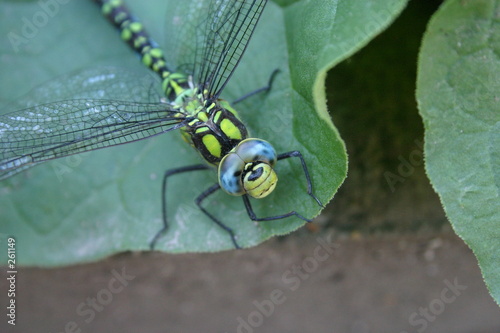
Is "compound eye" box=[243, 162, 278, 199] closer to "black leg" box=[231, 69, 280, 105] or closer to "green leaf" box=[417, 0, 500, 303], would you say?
"black leg" box=[231, 69, 280, 105]

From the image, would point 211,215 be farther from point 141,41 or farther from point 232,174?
point 141,41

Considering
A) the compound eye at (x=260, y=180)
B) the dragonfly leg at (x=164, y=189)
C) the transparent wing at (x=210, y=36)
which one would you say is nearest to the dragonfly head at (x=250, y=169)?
the compound eye at (x=260, y=180)

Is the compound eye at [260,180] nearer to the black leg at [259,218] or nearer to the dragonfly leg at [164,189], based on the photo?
the black leg at [259,218]

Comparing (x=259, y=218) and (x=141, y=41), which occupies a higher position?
(x=141, y=41)

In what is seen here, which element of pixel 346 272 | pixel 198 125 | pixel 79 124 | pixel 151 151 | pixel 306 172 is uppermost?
pixel 79 124

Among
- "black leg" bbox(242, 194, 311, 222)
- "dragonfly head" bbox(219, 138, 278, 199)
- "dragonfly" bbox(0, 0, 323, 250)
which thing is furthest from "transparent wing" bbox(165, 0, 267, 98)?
"black leg" bbox(242, 194, 311, 222)

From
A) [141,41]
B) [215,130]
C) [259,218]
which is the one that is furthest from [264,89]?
[141,41]

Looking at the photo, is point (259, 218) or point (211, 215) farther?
point (211, 215)
